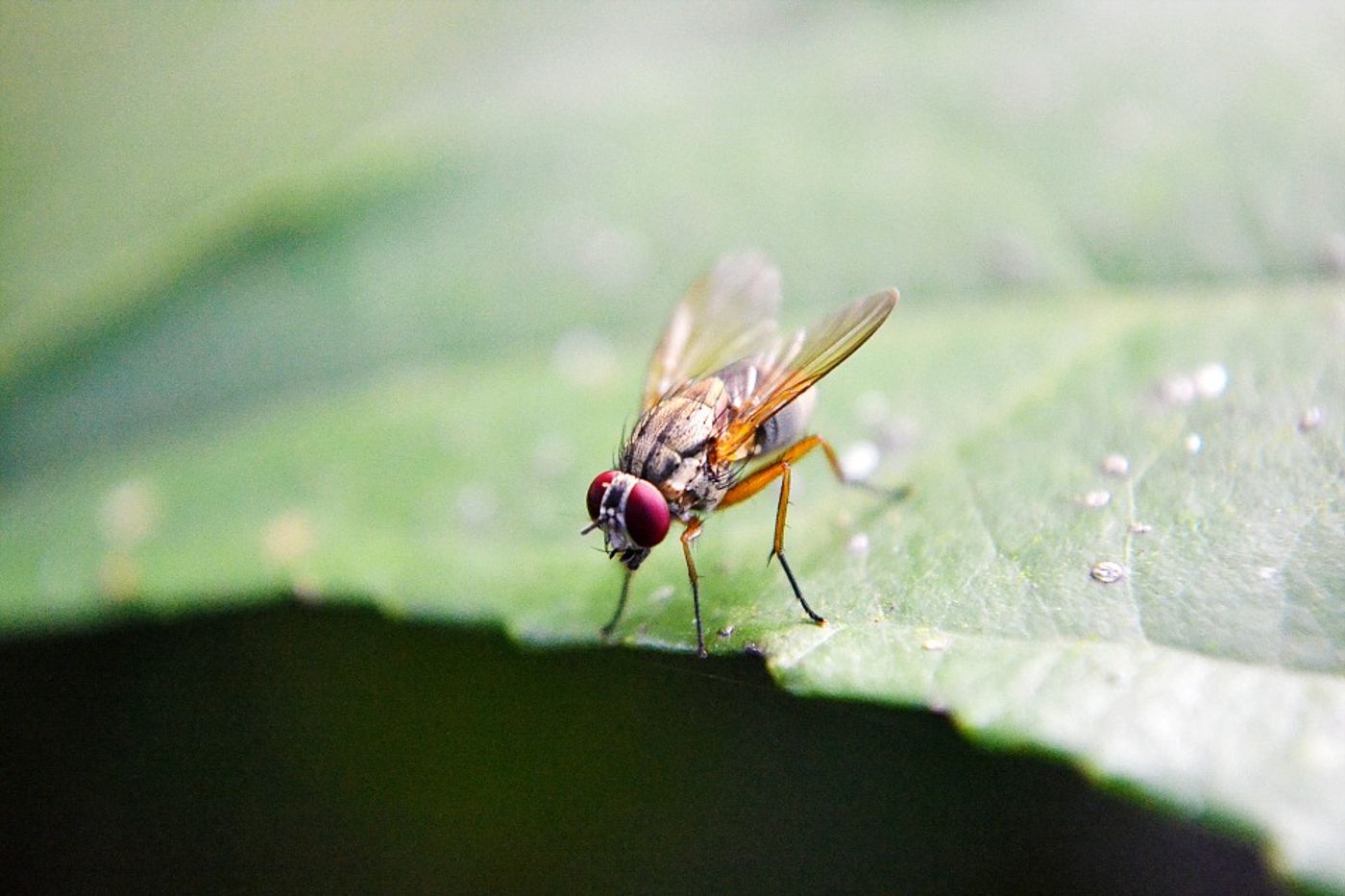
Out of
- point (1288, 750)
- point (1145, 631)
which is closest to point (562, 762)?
point (1145, 631)

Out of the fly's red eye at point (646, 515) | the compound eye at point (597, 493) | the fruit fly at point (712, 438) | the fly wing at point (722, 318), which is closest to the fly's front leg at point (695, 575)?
the fruit fly at point (712, 438)

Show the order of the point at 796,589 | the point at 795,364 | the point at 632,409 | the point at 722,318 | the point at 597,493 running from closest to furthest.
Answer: the point at 796,589, the point at 597,493, the point at 795,364, the point at 722,318, the point at 632,409

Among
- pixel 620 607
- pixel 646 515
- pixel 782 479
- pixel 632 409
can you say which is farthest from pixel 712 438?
pixel 632 409

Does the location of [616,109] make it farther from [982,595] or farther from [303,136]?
[982,595]

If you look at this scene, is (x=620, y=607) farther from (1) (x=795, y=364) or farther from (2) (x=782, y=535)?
(1) (x=795, y=364)

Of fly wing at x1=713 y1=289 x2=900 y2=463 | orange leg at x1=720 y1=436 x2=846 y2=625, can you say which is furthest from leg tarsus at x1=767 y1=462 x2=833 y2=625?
fly wing at x1=713 y1=289 x2=900 y2=463

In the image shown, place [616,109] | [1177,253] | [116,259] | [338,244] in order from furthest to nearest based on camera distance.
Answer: [616,109] → [338,244] → [116,259] → [1177,253]
